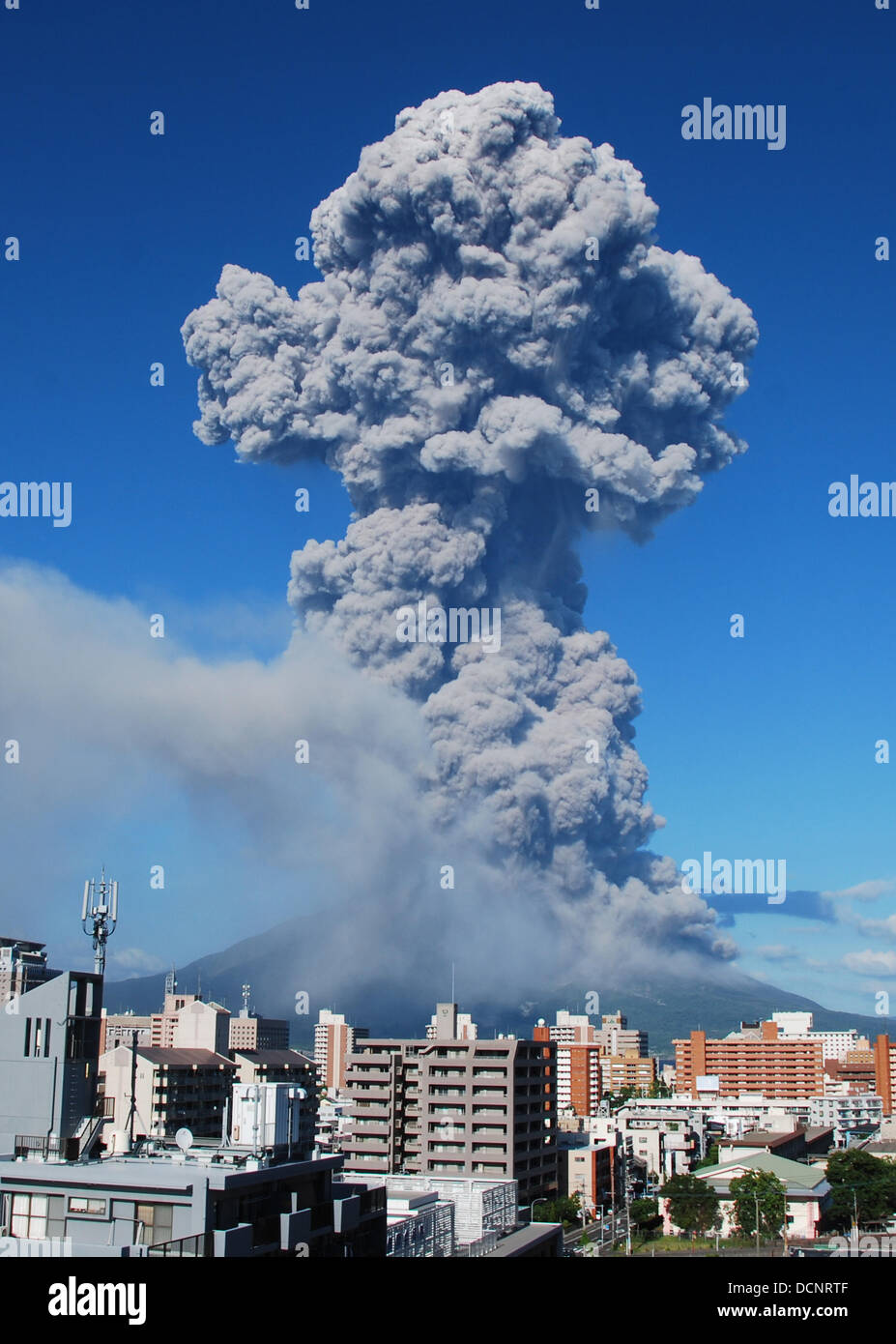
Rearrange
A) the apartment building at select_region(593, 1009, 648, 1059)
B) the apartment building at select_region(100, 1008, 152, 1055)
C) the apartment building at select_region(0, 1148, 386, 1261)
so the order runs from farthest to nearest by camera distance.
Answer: the apartment building at select_region(593, 1009, 648, 1059)
the apartment building at select_region(100, 1008, 152, 1055)
the apartment building at select_region(0, 1148, 386, 1261)

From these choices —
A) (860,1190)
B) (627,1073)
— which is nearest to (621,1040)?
(627,1073)

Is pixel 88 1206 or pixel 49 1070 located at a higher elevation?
pixel 49 1070

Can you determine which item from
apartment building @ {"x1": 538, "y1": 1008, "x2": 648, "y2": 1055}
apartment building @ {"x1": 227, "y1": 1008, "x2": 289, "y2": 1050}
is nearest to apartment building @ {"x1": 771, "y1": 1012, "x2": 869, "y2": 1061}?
apartment building @ {"x1": 538, "y1": 1008, "x2": 648, "y2": 1055}

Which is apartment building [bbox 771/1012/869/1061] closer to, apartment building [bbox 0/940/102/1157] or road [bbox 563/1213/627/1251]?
A: road [bbox 563/1213/627/1251]

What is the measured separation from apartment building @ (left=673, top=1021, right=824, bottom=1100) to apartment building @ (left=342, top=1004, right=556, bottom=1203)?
59.0m

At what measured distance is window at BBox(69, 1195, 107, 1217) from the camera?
14438mm

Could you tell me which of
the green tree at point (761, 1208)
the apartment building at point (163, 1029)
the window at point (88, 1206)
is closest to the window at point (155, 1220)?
the window at point (88, 1206)

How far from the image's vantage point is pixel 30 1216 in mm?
14680

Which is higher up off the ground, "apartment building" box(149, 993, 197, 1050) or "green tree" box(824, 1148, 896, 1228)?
"apartment building" box(149, 993, 197, 1050)

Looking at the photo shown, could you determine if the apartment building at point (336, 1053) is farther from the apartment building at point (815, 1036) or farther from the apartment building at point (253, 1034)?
the apartment building at point (815, 1036)

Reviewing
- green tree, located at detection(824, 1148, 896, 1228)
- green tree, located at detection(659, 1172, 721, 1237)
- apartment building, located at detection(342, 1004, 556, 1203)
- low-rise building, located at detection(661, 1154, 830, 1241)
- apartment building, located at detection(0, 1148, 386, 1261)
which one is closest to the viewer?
apartment building, located at detection(0, 1148, 386, 1261)

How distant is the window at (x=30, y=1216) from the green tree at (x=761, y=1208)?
32.4 meters

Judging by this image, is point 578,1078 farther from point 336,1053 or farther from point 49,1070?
point 49,1070

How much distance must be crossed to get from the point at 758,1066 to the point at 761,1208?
231ft
